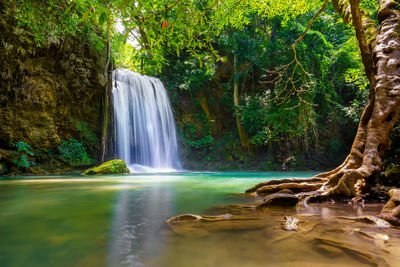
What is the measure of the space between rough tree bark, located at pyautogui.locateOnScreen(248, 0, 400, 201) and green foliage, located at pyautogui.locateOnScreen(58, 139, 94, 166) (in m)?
11.4

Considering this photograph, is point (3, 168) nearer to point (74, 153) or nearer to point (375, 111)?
point (74, 153)

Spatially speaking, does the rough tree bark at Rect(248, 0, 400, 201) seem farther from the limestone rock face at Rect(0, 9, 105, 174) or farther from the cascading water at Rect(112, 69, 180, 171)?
the limestone rock face at Rect(0, 9, 105, 174)

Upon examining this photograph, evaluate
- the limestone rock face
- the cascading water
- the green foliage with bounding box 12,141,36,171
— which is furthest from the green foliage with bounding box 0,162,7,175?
the cascading water

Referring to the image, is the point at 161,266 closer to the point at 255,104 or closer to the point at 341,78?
the point at 255,104

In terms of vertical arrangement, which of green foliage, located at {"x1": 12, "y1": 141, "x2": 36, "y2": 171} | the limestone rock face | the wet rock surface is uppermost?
the limestone rock face

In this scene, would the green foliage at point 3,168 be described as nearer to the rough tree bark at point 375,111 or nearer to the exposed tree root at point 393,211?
the rough tree bark at point 375,111

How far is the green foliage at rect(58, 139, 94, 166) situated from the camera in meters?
11.8

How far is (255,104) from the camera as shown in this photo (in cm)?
1546

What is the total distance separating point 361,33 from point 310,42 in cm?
1143

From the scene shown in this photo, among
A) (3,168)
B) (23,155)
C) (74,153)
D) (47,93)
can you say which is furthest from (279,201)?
(47,93)

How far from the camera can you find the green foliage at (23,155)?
9945 mm

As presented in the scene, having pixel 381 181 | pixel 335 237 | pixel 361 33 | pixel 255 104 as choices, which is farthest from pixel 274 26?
pixel 335 237

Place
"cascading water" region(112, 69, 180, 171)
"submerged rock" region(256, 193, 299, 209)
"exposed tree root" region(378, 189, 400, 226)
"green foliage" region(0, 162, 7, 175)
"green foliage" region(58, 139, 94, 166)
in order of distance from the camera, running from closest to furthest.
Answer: "exposed tree root" region(378, 189, 400, 226) < "submerged rock" region(256, 193, 299, 209) < "green foliage" region(0, 162, 7, 175) < "green foliage" region(58, 139, 94, 166) < "cascading water" region(112, 69, 180, 171)

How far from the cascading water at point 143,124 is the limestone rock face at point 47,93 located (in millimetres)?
1394
